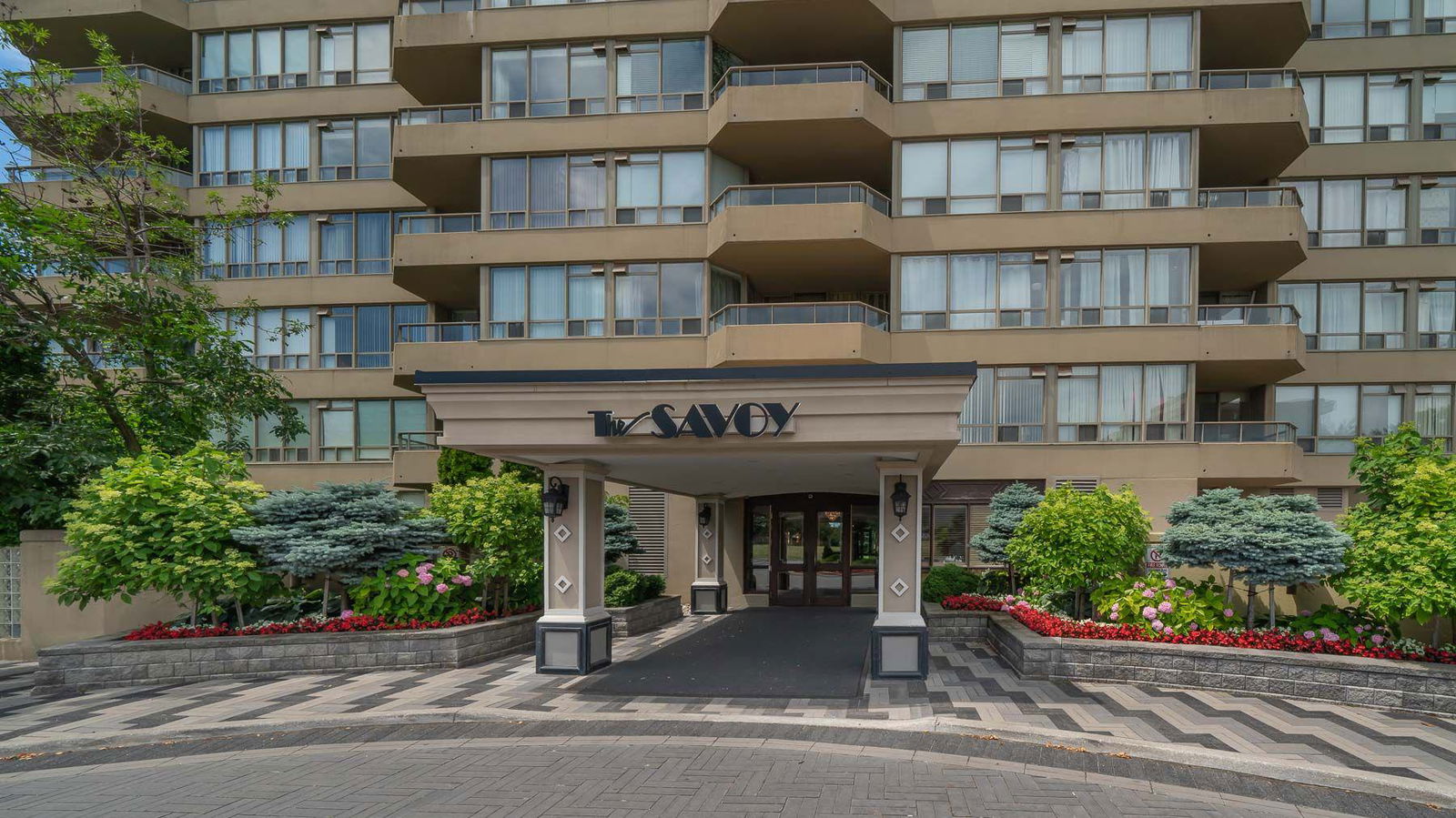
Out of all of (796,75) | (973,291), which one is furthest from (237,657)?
(973,291)

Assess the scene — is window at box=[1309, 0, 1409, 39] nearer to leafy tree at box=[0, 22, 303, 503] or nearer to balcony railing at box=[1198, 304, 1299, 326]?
balcony railing at box=[1198, 304, 1299, 326]

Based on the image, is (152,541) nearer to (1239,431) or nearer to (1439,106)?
(1239,431)

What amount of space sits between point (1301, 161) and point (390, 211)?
93.1 feet

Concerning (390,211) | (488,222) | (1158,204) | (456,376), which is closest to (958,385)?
(456,376)

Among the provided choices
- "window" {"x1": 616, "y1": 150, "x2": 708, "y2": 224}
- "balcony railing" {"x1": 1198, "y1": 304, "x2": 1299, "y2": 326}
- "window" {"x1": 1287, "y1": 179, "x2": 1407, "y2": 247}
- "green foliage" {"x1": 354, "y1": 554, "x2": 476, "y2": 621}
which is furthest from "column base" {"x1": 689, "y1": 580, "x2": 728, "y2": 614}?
"window" {"x1": 1287, "y1": 179, "x2": 1407, "y2": 247}

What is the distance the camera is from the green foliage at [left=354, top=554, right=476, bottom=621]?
14.5 metres

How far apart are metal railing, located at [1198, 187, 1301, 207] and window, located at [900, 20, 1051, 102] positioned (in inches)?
209

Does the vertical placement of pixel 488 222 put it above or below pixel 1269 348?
above

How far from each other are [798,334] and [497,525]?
30.6 ft

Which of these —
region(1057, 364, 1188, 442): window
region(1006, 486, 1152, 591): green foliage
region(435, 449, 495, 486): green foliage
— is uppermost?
region(1057, 364, 1188, 442): window

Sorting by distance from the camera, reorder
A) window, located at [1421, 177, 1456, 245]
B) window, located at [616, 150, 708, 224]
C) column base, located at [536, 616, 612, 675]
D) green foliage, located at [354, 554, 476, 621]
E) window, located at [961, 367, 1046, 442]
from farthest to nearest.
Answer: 1. window, located at [1421, 177, 1456, 245]
2. window, located at [616, 150, 708, 224]
3. window, located at [961, 367, 1046, 442]
4. green foliage, located at [354, 554, 476, 621]
5. column base, located at [536, 616, 612, 675]

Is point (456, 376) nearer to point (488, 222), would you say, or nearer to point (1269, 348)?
point (488, 222)

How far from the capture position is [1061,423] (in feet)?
72.8

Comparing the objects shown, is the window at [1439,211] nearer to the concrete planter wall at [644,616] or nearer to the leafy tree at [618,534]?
the concrete planter wall at [644,616]
